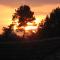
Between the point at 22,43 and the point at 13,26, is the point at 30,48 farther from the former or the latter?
the point at 13,26

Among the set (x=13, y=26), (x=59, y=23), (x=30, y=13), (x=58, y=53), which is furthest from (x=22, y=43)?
(x=30, y=13)

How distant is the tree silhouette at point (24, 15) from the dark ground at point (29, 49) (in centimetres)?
5642

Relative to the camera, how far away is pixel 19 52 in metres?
14.7

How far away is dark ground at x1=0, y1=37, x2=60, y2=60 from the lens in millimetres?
14578

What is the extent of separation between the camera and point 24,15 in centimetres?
7488

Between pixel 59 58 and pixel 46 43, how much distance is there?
44.2 inches

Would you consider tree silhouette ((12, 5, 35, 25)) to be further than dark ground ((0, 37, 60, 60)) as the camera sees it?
Yes

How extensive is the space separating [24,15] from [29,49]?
60.2m

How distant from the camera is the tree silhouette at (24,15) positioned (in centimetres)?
7391

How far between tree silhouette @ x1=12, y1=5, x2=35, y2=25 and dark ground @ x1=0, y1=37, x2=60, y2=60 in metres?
56.4

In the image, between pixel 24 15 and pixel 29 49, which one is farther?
pixel 24 15

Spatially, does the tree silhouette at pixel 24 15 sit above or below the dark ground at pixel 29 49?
above

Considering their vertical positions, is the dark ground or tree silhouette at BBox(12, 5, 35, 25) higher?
tree silhouette at BBox(12, 5, 35, 25)

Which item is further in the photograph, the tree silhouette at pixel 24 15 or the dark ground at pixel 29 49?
the tree silhouette at pixel 24 15
